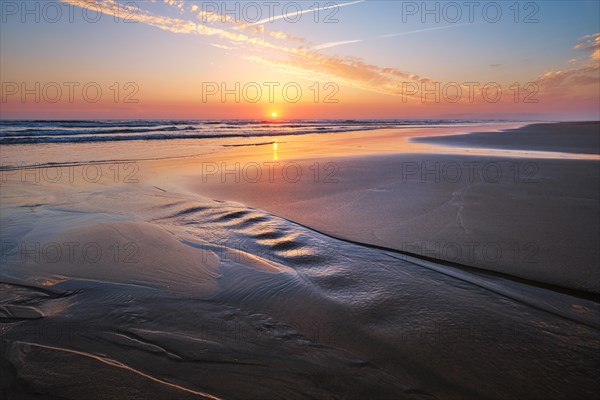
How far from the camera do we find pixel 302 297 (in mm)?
3090

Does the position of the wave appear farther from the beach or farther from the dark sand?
the beach

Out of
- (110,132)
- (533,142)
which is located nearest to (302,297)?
(533,142)

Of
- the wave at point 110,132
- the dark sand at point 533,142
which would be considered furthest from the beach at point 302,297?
the wave at point 110,132

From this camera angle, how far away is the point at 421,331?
257 cm

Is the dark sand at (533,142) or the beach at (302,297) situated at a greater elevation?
the dark sand at (533,142)

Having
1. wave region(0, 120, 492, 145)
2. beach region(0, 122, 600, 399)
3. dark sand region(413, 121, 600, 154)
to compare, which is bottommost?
beach region(0, 122, 600, 399)

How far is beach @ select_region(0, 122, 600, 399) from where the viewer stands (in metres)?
2.10

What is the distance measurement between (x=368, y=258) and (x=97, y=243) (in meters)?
3.56

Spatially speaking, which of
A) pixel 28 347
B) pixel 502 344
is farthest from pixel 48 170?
pixel 502 344

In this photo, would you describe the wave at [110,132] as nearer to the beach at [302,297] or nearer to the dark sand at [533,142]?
the dark sand at [533,142]

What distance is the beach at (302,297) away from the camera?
6.89 feet

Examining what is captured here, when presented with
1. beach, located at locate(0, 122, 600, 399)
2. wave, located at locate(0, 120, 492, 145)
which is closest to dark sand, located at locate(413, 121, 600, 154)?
beach, located at locate(0, 122, 600, 399)

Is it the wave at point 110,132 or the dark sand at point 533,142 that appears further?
the wave at point 110,132

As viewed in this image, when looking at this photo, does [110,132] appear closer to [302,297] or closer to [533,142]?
[302,297]
